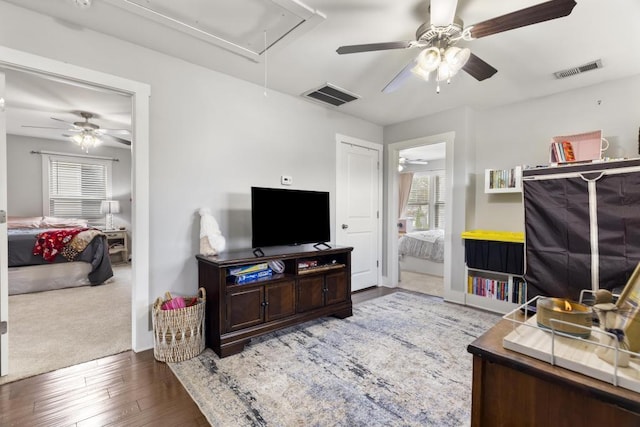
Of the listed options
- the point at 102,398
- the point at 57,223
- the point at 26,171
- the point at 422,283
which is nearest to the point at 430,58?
the point at 102,398

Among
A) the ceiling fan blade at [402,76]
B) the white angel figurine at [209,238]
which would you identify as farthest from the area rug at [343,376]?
the ceiling fan blade at [402,76]

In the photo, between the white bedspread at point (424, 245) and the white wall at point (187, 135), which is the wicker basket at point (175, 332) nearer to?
the white wall at point (187, 135)

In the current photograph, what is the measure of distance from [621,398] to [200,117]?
3005mm

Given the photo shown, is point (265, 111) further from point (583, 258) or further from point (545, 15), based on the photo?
point (583, 258)

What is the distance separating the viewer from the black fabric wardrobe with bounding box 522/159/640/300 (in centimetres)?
99

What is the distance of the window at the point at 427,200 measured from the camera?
287 inches

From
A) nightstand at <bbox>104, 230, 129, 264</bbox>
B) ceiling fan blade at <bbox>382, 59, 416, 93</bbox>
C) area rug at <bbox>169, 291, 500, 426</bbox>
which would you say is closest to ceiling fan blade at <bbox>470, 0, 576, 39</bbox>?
ceiling fan blade at <bbox>382, 59, 416, 93</bbox>

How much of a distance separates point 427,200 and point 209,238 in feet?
20.4

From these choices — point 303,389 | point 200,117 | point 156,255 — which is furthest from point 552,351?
point 200,117

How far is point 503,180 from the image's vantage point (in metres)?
3.39

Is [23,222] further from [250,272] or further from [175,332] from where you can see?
[250,272]

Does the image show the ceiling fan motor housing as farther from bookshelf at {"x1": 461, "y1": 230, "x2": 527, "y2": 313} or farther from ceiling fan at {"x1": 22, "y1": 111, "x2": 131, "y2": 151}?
ceiling fan at {"x1": 22, "y1": 111, "x2": 131, "y2": 151}

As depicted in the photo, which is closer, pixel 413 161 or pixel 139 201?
pixel 139 201

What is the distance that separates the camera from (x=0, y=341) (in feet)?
6.57
